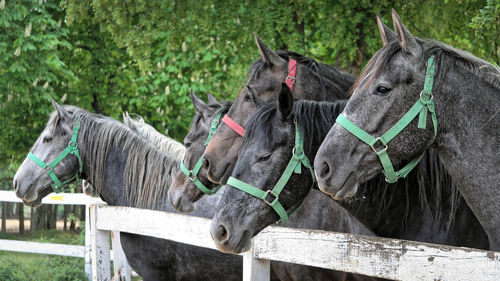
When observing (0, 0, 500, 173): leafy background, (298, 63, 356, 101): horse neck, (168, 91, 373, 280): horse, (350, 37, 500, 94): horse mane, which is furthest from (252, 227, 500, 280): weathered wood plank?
(0, 0, 500, 173): leafy background

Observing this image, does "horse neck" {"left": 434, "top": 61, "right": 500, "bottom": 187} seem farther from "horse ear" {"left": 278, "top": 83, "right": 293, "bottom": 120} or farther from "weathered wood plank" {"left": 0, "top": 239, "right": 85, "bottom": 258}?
"weathered wood plank" {"left": 0, "top": 239, "right": 85, "bottom": 258}

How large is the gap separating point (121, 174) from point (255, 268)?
2733 mm

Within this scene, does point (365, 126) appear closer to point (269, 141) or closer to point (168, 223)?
point (269, 141)

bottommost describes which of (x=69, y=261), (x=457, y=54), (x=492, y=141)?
(x=69, y=261)

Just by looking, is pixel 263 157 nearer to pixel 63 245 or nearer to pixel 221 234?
pixel 221 234

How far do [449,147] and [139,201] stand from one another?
136 inches

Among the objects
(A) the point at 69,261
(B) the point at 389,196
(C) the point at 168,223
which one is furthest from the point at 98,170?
(A) the point at 69,261

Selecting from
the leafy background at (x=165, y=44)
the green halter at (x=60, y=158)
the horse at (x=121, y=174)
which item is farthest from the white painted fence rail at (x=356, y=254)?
the leafy background at (x=165, y=44)

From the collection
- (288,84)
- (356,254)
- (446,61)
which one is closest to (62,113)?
(288,84)

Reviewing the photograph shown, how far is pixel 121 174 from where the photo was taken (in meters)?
5.70

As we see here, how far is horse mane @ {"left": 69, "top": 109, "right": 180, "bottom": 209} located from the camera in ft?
18.0

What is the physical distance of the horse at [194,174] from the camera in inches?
186

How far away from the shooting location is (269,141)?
320 centimetres

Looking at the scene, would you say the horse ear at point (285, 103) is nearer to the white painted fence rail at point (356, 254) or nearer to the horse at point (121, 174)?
the white painted fence rail at point (356, 254)
